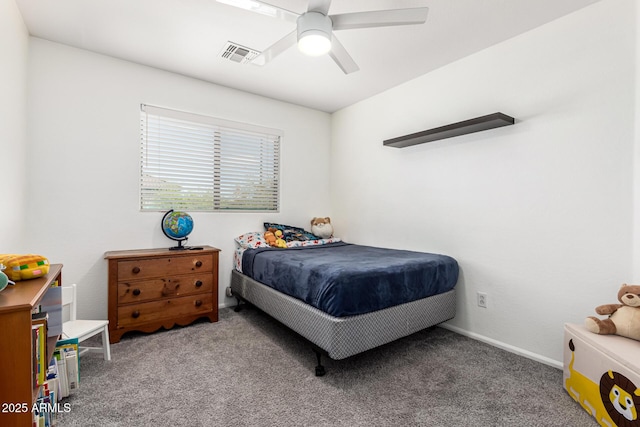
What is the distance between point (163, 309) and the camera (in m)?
2.63

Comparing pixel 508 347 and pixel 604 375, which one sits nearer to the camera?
pixel 604 375

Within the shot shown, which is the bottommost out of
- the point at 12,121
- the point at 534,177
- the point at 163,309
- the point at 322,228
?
the point at 163,309

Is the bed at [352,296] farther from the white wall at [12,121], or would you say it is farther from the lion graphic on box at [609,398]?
the white wall at [12,121]

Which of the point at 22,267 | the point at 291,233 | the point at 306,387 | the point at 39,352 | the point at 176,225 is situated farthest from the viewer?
the point at 291,233

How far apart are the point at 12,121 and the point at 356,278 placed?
2571mm

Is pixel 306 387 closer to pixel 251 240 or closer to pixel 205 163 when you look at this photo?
pixel 251 240

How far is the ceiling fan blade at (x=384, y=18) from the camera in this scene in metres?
1.61

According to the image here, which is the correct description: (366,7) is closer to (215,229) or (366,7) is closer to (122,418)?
(215,229)

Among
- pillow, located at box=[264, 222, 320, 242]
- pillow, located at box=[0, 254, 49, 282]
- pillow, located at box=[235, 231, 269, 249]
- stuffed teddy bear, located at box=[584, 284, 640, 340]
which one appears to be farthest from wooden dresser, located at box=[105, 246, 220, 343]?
stuffed teddy bear, located at box=[584, 284, 640, 340]

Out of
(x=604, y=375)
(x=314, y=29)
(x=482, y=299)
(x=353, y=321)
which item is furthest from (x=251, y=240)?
(x=604, y=375)

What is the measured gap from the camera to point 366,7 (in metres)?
2.03

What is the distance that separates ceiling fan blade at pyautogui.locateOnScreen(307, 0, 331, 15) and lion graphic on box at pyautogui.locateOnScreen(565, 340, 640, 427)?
2.35m

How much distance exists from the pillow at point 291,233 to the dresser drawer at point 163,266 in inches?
35.0

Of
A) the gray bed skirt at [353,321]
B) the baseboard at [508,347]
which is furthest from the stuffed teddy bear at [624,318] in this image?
the gray bed skirt at [353,321]
